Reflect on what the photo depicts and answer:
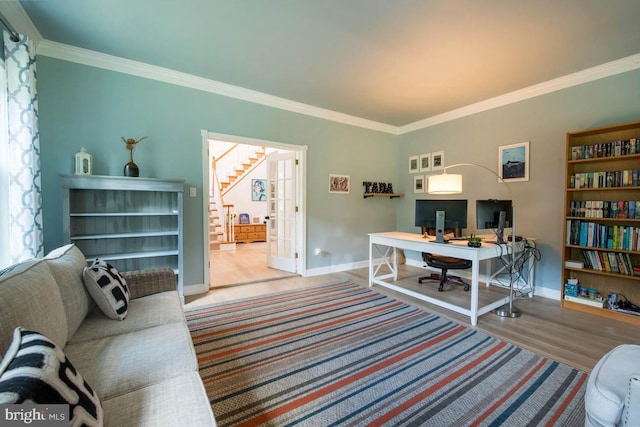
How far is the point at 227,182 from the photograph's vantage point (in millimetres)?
8570

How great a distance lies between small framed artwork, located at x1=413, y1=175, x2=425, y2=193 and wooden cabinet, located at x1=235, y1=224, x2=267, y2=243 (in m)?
5.20

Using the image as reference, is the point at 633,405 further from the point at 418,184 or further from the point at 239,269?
the point at 239,269

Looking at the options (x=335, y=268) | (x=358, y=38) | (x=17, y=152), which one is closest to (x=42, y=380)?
(x=17, y=152)

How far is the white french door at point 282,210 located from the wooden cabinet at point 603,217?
138 inches


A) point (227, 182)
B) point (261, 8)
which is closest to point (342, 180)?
point (261, 8)

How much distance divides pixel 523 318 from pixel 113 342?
3490mm

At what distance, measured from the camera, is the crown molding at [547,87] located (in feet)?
9.10

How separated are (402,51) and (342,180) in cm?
225

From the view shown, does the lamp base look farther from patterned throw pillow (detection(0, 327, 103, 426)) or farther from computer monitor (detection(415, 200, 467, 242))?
patterned throw pillow (detection(0, 327, 103, 426))

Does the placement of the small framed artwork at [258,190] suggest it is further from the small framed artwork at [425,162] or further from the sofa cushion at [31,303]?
the sofa cushion at [31,303]

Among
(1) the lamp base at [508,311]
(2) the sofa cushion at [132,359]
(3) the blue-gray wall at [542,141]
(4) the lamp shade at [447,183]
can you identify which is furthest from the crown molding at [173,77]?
(1) the lamp base at [508,311]

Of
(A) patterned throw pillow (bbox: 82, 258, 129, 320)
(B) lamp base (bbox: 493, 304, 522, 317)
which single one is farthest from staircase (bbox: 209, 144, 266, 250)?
(B) lamp base (bbox: 493, 304, 522, 317)

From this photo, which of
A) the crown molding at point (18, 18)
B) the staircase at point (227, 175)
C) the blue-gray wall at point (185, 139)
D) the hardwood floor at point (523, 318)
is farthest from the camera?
the staircase at point (227, 175)

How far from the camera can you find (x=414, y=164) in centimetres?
492
